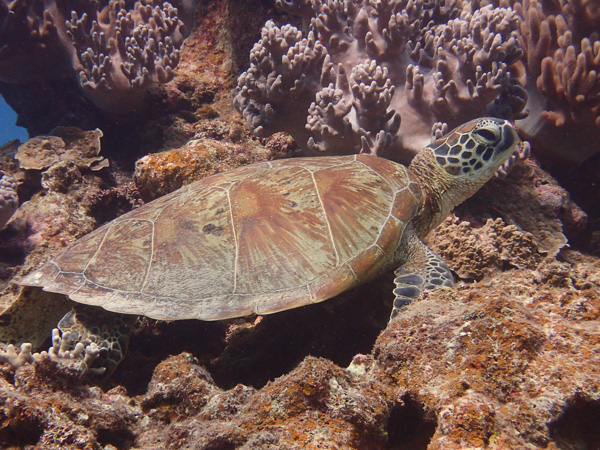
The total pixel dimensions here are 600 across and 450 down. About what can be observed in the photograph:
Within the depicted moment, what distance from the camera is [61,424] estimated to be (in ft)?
4.75

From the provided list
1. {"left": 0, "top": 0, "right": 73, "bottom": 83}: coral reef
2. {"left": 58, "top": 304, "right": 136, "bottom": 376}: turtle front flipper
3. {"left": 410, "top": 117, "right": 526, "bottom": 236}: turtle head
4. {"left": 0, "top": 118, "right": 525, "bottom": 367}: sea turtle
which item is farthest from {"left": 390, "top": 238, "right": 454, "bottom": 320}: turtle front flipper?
{"left": 0, "top": 0, "right": 73, "bottom": 83}: coral reef

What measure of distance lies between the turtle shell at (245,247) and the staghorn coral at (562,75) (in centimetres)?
213

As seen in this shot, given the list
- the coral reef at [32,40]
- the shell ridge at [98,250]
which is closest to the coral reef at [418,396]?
the shell ridge at [98,250]

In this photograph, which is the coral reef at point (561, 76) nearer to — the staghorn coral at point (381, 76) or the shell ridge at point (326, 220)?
the staghorn coral at point (381, 76)

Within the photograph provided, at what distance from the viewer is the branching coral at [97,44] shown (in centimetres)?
457

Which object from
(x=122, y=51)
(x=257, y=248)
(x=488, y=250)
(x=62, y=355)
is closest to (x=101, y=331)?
(x=62, y=355)

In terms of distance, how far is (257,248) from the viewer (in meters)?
2.49

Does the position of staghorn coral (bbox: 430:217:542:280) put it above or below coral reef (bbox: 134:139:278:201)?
below

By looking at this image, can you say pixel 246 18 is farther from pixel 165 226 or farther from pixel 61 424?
pixel 61 424

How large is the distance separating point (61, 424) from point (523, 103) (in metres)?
4.58

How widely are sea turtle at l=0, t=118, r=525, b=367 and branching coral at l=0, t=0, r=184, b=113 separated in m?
2.73

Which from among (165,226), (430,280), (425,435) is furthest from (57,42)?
(425,435)

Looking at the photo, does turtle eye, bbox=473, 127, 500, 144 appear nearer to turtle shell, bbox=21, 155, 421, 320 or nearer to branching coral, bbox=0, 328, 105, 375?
turtle shell, bbox=21, 155, 421, 320

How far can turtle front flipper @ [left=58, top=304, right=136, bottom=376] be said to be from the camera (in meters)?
2.43
